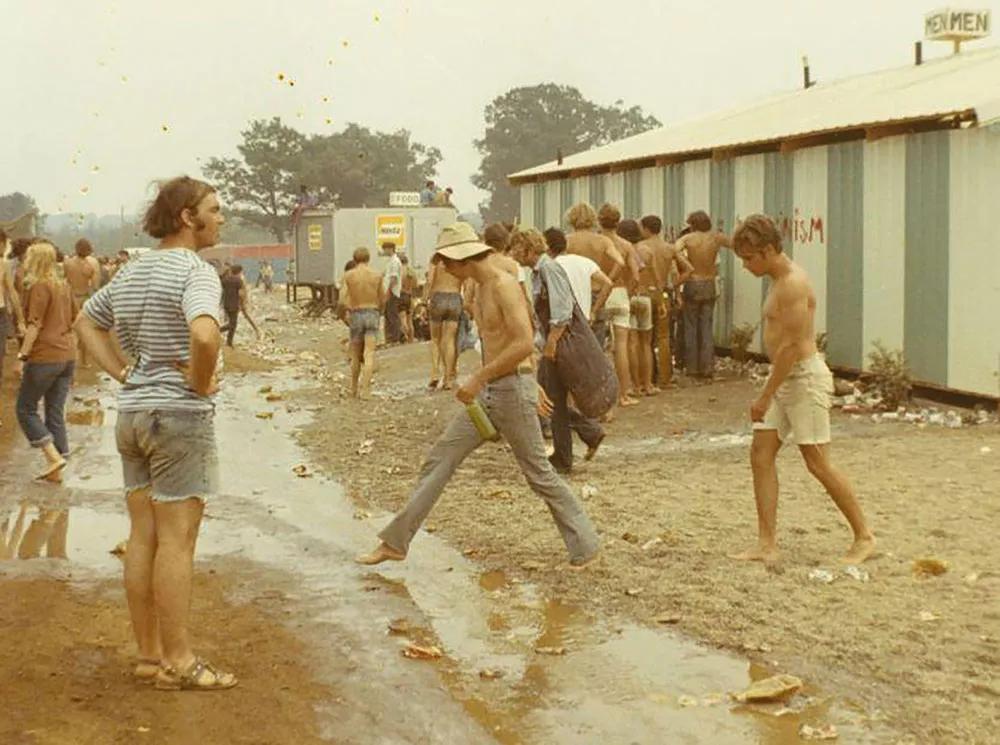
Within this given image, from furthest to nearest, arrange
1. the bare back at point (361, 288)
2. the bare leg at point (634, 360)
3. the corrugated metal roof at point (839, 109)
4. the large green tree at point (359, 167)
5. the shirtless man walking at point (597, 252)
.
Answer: the large green tree at point (359, 167) → the bare back at point (361, 288) → the bare leg at point (634, 360) → the corrugated metal roof at point (839, 109) → the shirtless man walking at point (597, 252)

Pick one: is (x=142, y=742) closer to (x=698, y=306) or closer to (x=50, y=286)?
(x=50, y=286)

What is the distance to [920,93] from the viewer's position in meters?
16.4

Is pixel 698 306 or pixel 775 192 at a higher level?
pixel 775 192

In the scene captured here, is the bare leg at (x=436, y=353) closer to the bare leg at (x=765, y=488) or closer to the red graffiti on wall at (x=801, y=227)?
the red graffiti on wall at (x=801, y=227)

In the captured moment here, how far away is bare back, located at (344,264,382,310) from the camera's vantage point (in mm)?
16859

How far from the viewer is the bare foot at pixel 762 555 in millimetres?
8148

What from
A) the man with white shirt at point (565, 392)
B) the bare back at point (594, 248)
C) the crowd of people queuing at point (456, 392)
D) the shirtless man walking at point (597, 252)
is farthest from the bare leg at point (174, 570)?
the bare back at point (594, 248)

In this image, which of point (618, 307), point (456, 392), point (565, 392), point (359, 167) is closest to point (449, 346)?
point (618, 307)

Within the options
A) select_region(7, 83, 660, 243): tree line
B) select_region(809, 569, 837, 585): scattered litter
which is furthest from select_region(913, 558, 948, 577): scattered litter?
select_region(7, 83, 660, 243): tree line

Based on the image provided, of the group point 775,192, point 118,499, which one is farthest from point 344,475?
point 775,192

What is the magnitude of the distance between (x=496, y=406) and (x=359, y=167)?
8833 centimetres

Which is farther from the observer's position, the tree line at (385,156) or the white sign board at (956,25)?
the tree line at (385,156)

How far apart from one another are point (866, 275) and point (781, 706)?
10272 mm

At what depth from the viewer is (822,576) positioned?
7828mm
